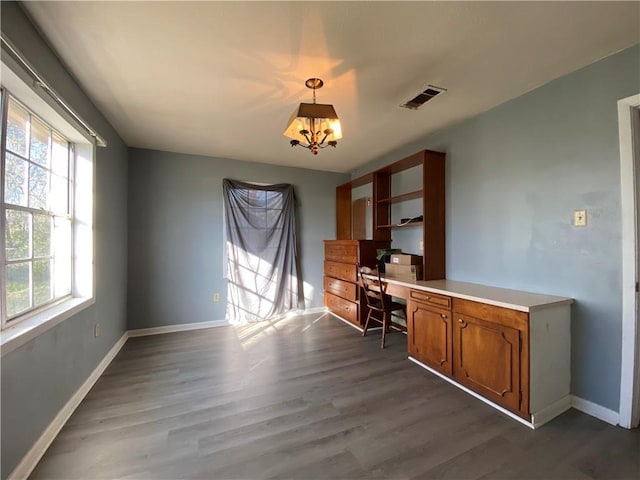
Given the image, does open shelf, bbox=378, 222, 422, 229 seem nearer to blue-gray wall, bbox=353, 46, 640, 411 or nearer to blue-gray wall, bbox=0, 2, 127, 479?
blue-gray wall, bbox=353, 46, 640, 411

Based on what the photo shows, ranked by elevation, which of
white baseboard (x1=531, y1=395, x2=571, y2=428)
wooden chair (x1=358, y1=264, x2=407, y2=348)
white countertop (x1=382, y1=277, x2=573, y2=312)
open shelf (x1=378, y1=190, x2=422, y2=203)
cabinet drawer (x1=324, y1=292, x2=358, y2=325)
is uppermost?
open shelf (x1=378, y1=190, x2=422, y2=203)

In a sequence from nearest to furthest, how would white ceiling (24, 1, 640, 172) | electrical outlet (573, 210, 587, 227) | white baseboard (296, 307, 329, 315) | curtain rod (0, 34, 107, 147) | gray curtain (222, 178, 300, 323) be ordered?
curtain rod (0, 34, 107, 147), white ceiling (24, 1, 640, 172), electrical outlet (573, 210, 587, 227), gray curtain (222, 178, 300, 323), white baseboard (296, 307, 329, 315)

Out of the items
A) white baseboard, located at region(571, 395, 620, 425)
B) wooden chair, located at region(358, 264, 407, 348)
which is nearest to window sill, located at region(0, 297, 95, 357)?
wooden chair, located at region(358, 264, 407, 348)

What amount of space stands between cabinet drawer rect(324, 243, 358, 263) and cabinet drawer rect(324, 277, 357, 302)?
337 mm

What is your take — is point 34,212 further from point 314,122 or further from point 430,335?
point 430,335

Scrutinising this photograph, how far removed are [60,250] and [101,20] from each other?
5.49ft

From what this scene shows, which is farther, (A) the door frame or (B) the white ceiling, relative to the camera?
(A) the door frame

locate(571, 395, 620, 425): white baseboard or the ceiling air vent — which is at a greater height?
the ceiling air vent

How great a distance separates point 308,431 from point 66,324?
71.4 inches

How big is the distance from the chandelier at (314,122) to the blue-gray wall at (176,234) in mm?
1729

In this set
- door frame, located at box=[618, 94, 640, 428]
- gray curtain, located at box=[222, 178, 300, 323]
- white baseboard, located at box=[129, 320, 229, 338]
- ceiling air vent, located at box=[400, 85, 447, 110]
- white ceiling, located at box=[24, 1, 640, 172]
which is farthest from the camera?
gray curtain, located at box=[222, 178, 300, 323]

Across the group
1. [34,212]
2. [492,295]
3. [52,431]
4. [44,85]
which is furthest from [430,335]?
[44,85]

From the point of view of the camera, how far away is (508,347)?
1866 mm

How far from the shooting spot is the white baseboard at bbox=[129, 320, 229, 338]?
3.51 meters
